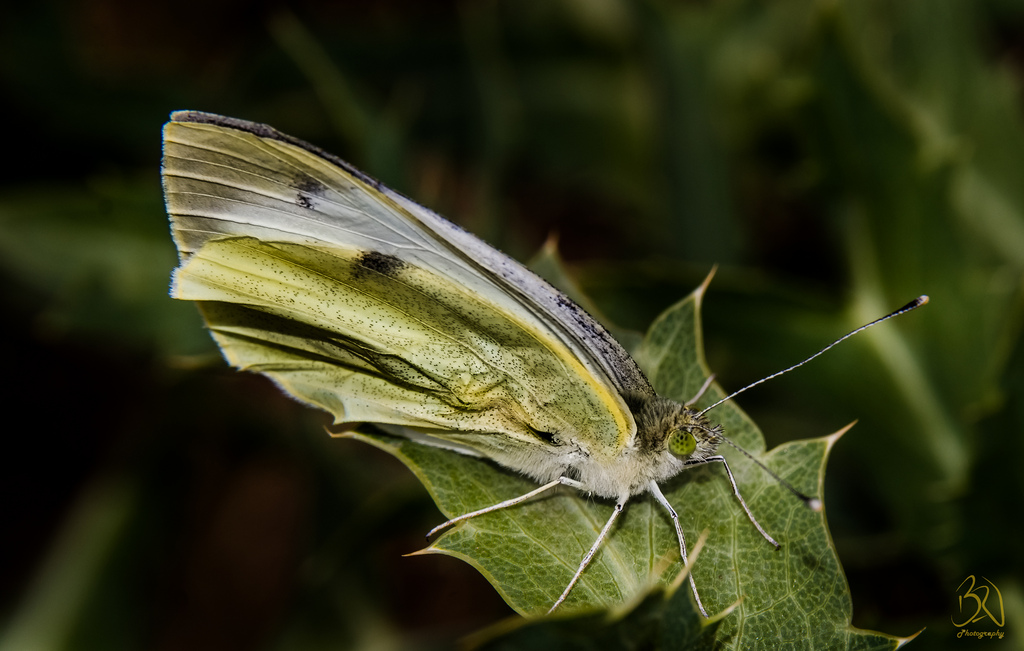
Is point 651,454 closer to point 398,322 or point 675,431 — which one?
point 675,431

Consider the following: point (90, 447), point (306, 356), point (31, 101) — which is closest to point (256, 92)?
point (31, 101)

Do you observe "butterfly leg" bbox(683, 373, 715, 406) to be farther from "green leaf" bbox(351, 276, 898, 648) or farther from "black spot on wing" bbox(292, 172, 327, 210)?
"black spot on wing" bbox(292, 172, 327, 210)

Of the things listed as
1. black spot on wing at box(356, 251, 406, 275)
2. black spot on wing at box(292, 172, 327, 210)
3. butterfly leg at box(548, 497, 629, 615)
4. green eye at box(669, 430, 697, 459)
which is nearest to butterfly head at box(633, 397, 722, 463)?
green eye at box(669, 430, 697, 459)

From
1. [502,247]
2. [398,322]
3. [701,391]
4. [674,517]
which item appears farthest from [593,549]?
[502,247]
